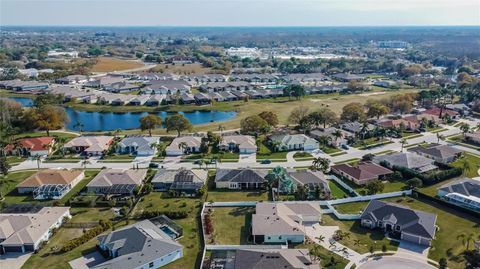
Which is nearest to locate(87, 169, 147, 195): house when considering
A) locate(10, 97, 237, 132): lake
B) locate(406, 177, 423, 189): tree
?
locate(10, 97, 237, 132): lake

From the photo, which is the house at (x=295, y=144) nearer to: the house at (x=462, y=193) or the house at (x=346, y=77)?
the house at (x=462, y=193)

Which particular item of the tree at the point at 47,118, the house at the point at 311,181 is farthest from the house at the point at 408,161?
the tree at the point at 47,118

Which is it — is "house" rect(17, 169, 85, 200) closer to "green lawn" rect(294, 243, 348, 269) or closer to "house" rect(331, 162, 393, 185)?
"green lawn" rect(294, 243, 348, 269)

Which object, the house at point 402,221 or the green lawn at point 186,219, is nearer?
the green lawn at point 186,219

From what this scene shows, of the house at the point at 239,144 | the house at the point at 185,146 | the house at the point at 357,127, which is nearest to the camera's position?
the house at the point at 185,146

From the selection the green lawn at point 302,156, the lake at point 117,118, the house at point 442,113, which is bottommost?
the lake at point 117,118

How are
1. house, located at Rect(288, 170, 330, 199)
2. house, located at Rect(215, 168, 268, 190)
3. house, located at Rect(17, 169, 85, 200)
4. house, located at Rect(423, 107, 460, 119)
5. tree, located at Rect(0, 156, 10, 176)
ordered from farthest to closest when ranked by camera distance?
1. house, located at Rect(423, 107, 460, 119)
2. tree, located at Rect(0, 156, 10, 176)
3. house, located at Rect(215, 168, 268, 190)
4. house, located at Rect(17, 169, 85, 200)
5. house, located at Rect(288, 170, 330, 199)
